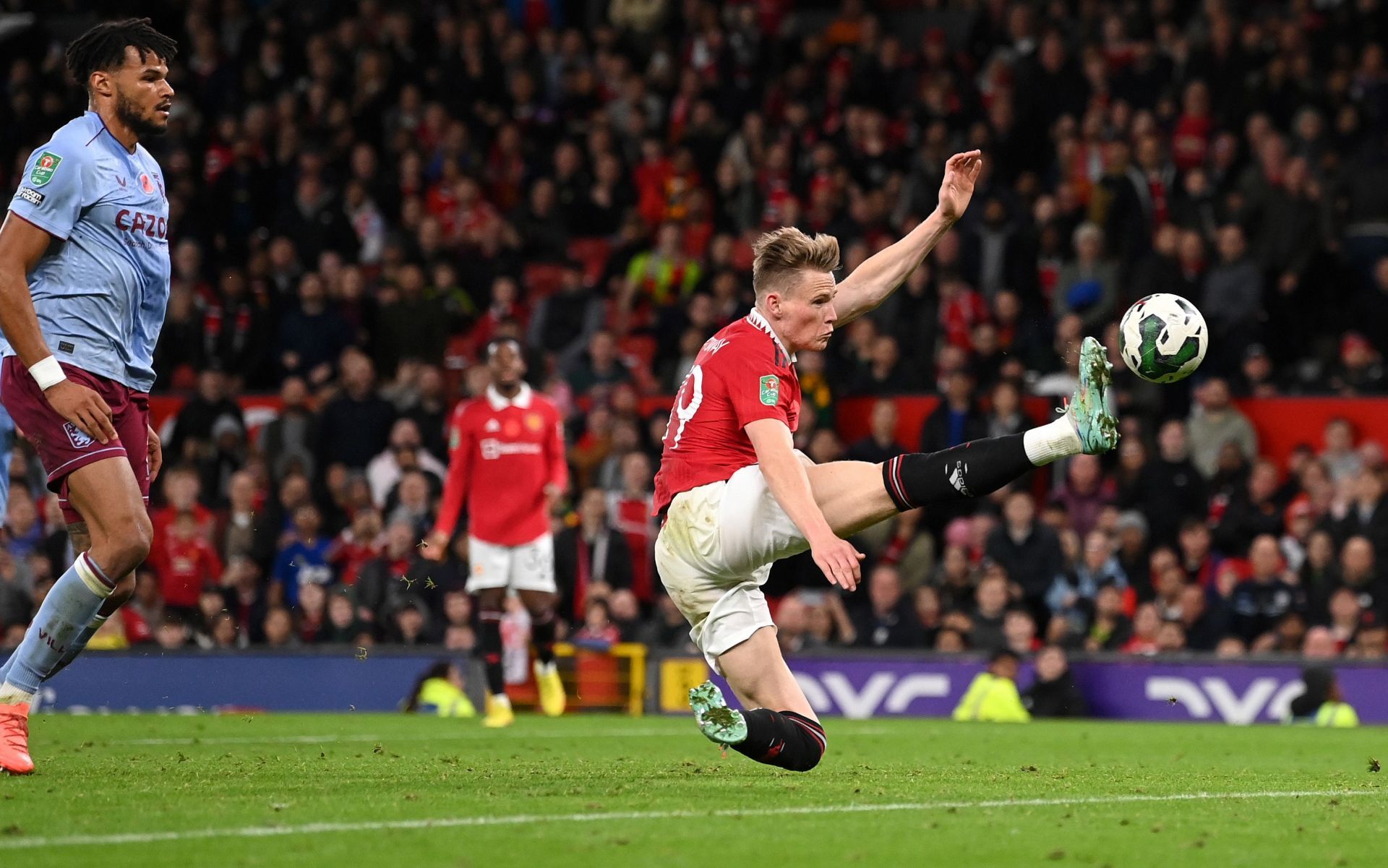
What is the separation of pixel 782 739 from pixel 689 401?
1.31 metres

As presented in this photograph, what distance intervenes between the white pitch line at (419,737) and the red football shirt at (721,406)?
3.56 metres

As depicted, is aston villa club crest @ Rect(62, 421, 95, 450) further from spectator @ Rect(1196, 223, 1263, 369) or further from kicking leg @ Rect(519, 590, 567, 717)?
spectator @ Rect(1196, 223, 1263, 369)

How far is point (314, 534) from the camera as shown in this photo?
15805 millimetres

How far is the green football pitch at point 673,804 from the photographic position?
5160mm

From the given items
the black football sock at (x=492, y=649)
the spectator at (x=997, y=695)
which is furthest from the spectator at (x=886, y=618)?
the black football sock at (x=492, y=649)

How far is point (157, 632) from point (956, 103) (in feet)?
28.2

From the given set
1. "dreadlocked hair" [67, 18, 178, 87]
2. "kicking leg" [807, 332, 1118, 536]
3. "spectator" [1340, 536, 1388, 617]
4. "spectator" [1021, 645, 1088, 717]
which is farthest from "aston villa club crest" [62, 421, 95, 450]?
"spectator" [1340, 536, 1388, 617]

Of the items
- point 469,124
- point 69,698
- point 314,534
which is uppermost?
point 469,124

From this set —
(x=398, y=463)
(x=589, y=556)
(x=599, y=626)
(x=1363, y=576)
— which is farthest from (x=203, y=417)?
(x=1363, y=576)

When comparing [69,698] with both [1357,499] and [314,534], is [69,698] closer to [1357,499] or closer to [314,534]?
[314,534]

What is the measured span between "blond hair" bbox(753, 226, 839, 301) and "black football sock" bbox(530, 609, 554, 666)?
6.28 meters

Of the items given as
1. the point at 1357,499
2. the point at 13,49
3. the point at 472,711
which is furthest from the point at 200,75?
the point at 1357,499

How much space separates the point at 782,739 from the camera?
21.5ft

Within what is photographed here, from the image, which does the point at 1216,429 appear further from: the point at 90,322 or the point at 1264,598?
the point at 90,322
